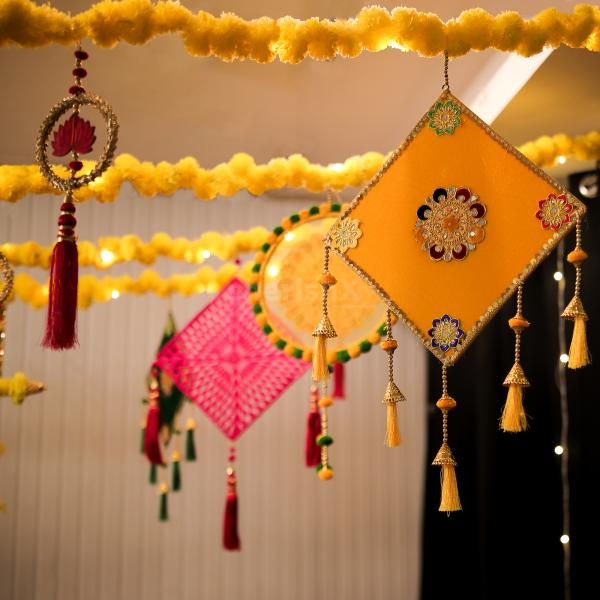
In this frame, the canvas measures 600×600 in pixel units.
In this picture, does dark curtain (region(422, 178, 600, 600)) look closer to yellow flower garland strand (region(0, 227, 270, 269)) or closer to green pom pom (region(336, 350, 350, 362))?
green pom pom (region(336, 350, 350, 362))

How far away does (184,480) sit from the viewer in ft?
17.1

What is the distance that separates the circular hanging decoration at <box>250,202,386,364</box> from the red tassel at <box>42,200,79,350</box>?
1193 millimetres

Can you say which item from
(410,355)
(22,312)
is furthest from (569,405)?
(22,312)

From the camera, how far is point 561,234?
2.04 metres

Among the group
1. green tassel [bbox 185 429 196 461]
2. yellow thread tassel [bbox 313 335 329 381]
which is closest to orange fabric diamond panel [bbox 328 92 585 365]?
yellow thread tassel [bbox 313 335 329 381]

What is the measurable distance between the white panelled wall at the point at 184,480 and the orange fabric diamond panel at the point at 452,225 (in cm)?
330

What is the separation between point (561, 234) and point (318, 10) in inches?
71.7

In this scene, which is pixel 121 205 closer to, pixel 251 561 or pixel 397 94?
pixel 397 94

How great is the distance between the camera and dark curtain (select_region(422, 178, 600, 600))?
13.1 feet

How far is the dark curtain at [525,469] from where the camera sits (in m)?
3.98

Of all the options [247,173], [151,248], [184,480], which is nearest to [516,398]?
[247,173]

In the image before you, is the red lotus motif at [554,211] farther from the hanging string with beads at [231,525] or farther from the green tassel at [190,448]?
the green tassel at [190,448]

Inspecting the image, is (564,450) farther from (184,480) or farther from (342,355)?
(184,480)

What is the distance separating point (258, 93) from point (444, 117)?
2131 mm
